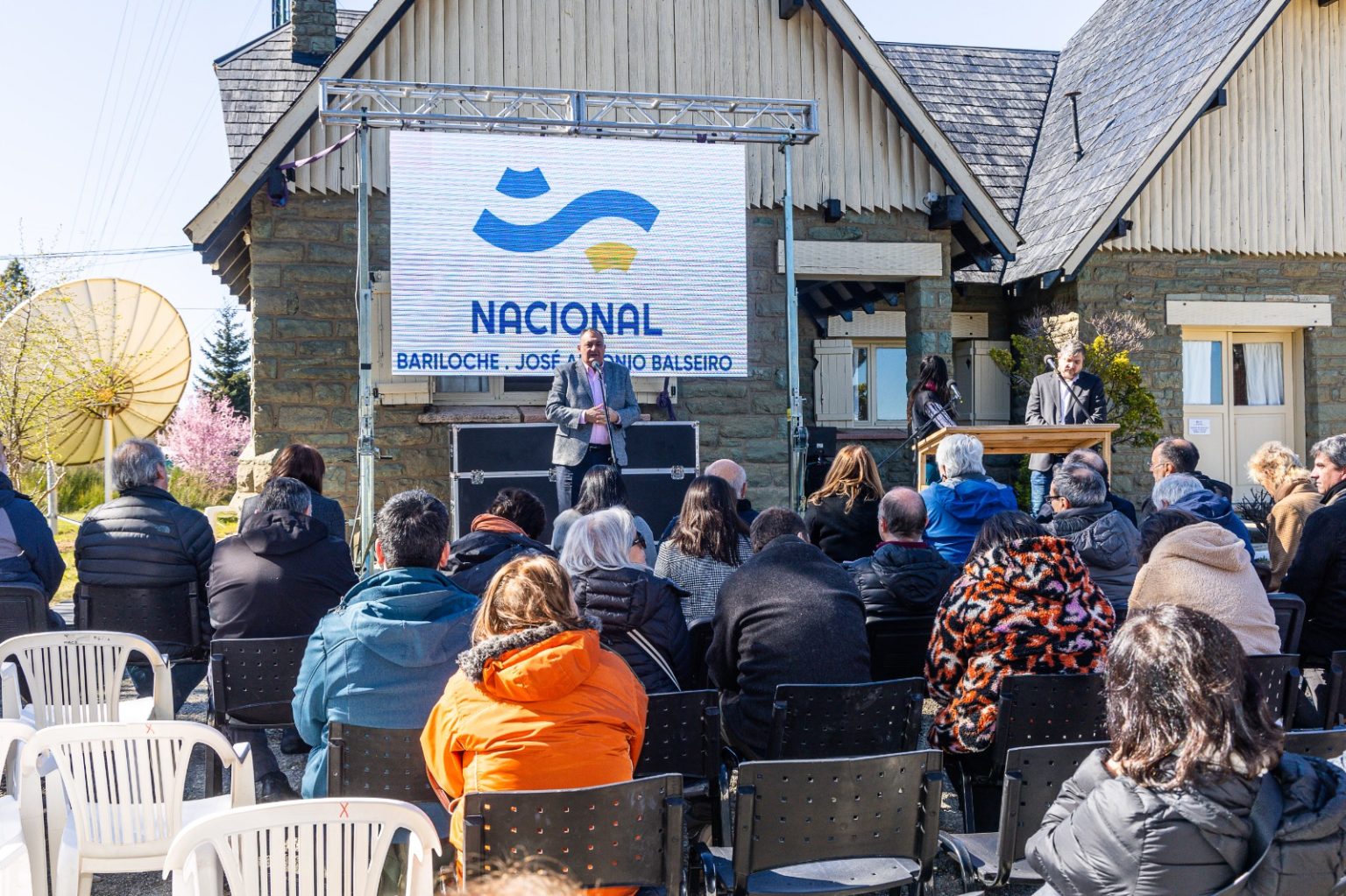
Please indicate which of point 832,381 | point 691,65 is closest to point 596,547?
point 691,65

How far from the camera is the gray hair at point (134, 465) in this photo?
198 inches

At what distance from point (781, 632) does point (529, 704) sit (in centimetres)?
122

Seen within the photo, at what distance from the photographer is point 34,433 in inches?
455

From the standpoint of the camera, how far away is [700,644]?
436 centimetres

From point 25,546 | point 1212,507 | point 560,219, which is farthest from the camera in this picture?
point 560,219

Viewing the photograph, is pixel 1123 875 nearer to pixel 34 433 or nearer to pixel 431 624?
pixel 431 624

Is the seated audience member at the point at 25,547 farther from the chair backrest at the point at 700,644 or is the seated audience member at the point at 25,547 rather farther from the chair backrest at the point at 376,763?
the chair backrest at the point at 700,644

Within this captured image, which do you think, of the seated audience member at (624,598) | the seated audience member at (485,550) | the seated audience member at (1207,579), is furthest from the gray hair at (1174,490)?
the seated audience member at (485,550)

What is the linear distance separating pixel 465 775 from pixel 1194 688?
1574 mm

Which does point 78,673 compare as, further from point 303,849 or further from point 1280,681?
point 1280,681

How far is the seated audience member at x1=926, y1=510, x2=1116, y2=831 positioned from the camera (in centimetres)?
374

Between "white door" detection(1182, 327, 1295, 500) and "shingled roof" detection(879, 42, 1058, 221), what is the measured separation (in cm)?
268

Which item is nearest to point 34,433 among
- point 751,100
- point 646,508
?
point 646,508

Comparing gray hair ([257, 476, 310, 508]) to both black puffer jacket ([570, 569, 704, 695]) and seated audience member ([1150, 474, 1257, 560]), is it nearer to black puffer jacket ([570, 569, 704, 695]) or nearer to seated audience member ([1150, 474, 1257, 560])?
black puffer jacket ([570, 569, 704, 695])
